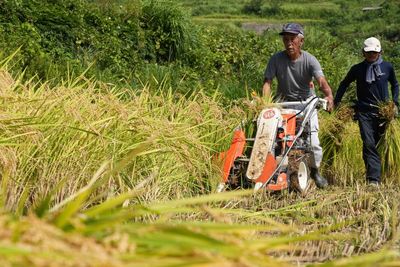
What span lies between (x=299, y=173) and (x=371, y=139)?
107cm

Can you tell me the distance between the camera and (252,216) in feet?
15.4

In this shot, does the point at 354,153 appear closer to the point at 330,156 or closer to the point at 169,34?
the point at 330,156

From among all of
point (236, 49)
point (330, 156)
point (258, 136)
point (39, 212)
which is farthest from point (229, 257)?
point (236, 49)

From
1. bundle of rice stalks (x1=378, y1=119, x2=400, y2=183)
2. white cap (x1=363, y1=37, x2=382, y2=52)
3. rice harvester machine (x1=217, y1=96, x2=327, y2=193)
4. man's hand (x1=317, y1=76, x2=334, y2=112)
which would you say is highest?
white cap (x1=363, y1=37, x2=382, y2=52)

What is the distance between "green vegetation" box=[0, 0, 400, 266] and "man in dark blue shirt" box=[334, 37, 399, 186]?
18 cm

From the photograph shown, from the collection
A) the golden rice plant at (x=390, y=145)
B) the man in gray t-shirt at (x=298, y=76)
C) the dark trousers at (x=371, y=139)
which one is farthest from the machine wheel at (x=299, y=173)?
the golden rice plant at (x=390, y=145)

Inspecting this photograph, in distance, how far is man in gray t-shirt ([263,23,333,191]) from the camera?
674cm

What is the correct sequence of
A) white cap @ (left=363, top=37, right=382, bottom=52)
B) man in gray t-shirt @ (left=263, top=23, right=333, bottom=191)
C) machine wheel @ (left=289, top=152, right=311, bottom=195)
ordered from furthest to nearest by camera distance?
white cap @ (left=363, top=37, right=382, bottom=52), man in gray t-shirt @ (left=263, top=23, right=333, bottom=191), machine wheel @ (left=289, top=152, right=311, bottom=195)

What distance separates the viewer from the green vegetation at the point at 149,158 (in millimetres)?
1900

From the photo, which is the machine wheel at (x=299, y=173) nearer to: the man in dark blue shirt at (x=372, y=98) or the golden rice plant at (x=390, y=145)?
the man in dark blue shirt at (x=372, y=98)

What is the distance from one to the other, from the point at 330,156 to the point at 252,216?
3.17 m

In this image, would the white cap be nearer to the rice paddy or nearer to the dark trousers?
the dark trousers

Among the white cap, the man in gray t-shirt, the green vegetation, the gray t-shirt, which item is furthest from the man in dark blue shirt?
the gray t-shirt

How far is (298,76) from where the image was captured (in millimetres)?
6844
